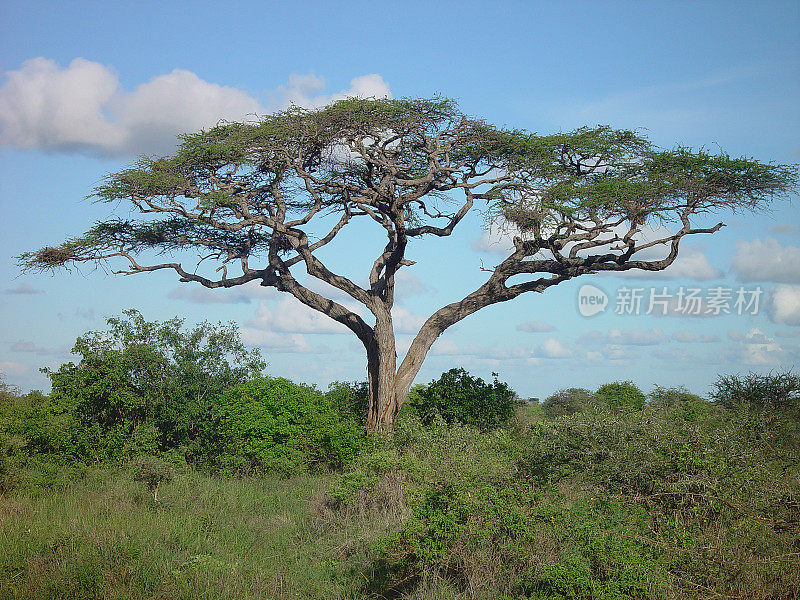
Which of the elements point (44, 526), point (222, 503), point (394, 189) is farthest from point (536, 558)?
point (394, 189)

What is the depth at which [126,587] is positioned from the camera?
312 inches

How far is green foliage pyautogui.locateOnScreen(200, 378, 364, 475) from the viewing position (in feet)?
47.6

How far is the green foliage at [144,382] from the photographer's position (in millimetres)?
14453

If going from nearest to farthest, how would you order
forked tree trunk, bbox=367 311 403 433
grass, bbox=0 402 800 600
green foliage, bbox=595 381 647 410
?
grass, bbox=0 402 800 600
forked tree trunk, bbox=367 311 403 433
green foliage, bbox=595 381 647 410

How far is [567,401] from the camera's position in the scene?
2977 cm

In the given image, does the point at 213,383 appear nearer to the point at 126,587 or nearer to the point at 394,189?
the point at 394,189

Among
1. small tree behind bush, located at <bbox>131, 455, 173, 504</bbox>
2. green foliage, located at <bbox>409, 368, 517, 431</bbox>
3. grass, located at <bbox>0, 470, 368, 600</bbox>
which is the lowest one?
grass, located at <bbox>0, 470, 368, 600</bbox>

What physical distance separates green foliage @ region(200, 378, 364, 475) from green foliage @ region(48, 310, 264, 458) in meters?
0.67

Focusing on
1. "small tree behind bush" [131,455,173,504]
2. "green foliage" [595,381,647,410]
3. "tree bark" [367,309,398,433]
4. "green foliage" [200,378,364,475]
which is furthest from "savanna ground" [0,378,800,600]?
"green foliage" [595,381,647,410]

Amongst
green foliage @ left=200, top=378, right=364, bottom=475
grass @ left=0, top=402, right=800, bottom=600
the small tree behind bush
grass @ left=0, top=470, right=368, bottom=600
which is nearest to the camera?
grass @ left=0, top=402, right=800, bottom=600

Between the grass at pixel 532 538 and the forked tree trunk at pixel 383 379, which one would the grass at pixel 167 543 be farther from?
the forked tree trunk at pixel 383 379

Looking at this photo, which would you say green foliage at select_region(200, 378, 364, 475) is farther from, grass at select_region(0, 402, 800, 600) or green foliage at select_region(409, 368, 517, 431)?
grass at select_region(0, 402, 800, 600)

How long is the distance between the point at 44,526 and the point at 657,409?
8.58 meters

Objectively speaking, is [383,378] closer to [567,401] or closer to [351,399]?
[351,399]
